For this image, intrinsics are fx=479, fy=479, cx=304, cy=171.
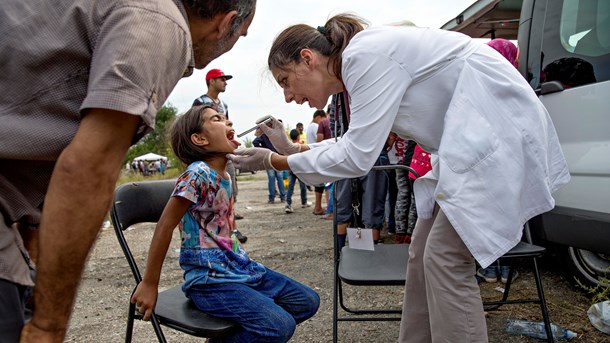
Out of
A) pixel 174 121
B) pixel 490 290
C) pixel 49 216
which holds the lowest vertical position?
pixel 490 290

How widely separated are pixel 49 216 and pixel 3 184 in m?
0.17

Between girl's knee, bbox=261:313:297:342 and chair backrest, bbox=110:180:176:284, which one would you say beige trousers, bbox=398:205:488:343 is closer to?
girl's knee, bbox=261:313:297:342

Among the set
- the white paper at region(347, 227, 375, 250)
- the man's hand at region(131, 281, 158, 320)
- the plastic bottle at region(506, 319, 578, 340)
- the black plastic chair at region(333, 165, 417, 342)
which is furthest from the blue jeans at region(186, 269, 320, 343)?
the plastic bottle at region(506, 319, 578, 340)

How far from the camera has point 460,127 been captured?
156 centimetres

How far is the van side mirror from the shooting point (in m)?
2.57

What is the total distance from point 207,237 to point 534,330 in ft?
5.93

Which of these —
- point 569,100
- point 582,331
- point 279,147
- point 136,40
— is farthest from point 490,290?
point 136,40

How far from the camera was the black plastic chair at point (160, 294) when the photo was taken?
5.19 ft

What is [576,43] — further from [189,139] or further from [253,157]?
[189,139]

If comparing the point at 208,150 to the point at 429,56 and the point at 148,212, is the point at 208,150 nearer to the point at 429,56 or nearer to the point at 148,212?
the point at 148,212

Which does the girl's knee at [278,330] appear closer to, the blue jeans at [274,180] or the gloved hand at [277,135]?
the gloved hand at [277,135]

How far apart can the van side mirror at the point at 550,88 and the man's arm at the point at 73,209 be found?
244cm

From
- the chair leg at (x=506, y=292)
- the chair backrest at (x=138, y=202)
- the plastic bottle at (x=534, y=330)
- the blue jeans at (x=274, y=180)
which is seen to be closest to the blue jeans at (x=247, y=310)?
the chair backrest at (x=138, y=202)

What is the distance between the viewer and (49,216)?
2.43 feet
